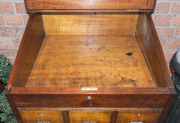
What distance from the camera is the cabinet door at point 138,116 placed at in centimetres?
→ 81

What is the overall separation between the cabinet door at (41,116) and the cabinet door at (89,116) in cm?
6

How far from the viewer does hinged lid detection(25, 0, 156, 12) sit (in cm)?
96

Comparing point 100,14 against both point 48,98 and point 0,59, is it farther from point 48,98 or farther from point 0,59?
point 0,59

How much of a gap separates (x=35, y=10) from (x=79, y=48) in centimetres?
33

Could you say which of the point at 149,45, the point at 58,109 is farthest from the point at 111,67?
the point at 58,109

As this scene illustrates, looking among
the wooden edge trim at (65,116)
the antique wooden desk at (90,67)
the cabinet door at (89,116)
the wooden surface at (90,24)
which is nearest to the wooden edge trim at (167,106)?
the antique wooden desk at (90,67)

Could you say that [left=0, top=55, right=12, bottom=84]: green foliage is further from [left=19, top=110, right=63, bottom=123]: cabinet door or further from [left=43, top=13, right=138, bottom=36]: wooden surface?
[left=19, top=110, right=63, bottom=123]: cabinet door

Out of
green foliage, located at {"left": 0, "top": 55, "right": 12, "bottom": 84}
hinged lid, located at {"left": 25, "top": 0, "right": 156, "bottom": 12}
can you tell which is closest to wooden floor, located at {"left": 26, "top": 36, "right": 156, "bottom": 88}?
hinged lid, located at {"left": 25, "top": 0, "right": 156, "bottom": 12}

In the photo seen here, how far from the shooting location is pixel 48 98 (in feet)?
2.42

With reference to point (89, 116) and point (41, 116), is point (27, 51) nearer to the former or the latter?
point (41, 116)

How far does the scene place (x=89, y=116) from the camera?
84 cm

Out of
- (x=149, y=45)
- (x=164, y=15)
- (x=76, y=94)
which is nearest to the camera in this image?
A: (x=76, y=94)

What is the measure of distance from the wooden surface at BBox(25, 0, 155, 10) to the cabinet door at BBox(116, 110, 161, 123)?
0.55 metres

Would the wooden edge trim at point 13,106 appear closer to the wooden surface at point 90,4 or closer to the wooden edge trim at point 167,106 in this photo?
the wooden surface at point 90,4
